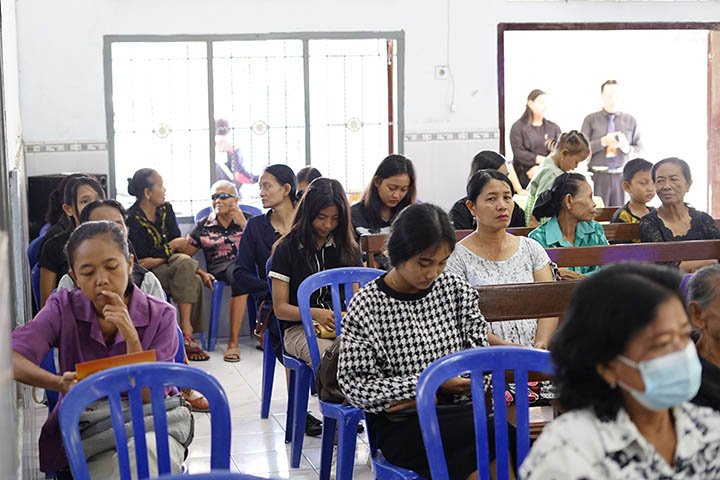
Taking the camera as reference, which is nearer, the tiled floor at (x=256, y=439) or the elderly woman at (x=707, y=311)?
the elderly woman at (x=707, y=311)

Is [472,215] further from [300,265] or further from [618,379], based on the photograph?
[618,379]

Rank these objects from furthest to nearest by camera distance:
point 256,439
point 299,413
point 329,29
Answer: point 329,29 → point 256,439 → point 299,413

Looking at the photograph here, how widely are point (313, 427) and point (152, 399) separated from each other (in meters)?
2.28

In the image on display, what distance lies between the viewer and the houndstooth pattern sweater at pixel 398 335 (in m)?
2.84

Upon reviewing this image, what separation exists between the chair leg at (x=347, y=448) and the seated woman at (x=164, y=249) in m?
3.09

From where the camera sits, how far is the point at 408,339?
2924 millimetres

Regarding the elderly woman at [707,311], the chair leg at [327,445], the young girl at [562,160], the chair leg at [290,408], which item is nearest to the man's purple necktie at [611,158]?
the young girl at [562,160]

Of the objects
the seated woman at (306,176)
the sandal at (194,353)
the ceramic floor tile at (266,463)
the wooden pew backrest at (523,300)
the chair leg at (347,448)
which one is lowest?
the ceramic floor tile at (266,463)

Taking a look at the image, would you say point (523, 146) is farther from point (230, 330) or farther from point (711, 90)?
point (230, 330)

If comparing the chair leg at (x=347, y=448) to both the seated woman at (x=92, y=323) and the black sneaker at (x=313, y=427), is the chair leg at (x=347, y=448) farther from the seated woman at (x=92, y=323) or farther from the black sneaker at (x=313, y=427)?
the black sneaker at (x=313, y=427)

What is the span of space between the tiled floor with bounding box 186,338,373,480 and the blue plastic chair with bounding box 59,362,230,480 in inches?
64.6

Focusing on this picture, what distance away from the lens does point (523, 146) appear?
9.06 metres

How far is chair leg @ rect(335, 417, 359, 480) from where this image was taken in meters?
3.35

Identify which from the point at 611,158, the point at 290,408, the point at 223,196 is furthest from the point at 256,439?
the point at 611,158
